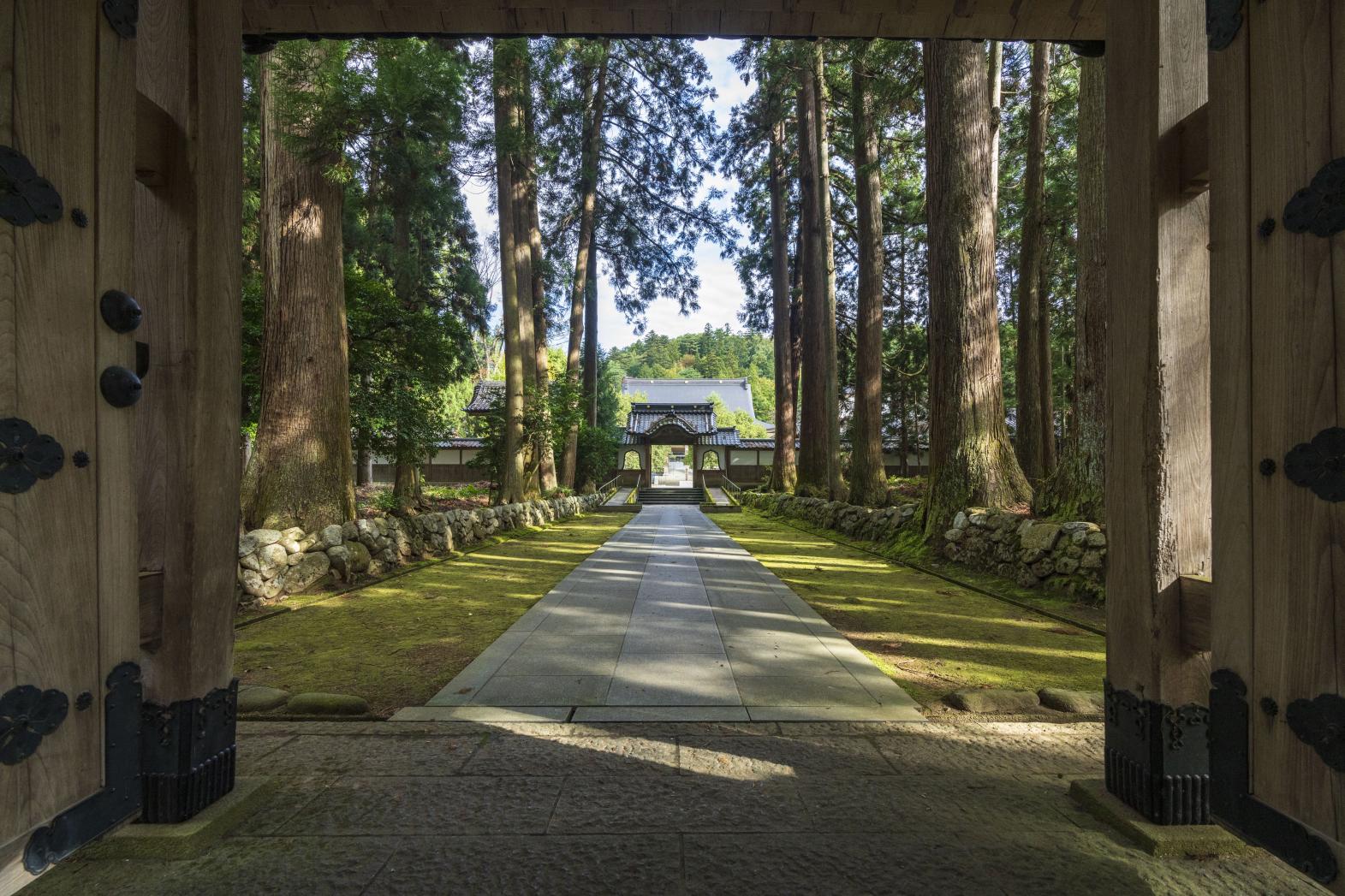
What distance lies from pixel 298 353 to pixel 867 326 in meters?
9.57

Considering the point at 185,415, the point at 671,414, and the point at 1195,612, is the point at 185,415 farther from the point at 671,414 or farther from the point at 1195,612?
the point at 671,414

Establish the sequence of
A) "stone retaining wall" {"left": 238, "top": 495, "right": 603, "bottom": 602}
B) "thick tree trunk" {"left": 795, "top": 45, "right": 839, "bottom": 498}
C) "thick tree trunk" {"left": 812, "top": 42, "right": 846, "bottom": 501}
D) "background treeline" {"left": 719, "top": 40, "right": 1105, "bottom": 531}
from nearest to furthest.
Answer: "stone retaining wall" {"left": 238, "top": 495, "right": 603, "bottom": 602} → "background treeline" {"left": 719, "top": 40, "right": 1105, "bottom": 531} → "thick tree trunk" {"left": 812, "top": 42, "right": 846, "bottom": 501} → "thick tree trunk" {"left": 795, "top": 45, "right": 839, "bottom": 498}

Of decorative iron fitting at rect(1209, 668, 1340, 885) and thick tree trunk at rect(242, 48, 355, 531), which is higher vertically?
thick tree trunk at rect(242, 48, 355, 531)

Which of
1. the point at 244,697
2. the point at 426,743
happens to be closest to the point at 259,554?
the point at 244,697

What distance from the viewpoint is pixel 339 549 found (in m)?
5.89

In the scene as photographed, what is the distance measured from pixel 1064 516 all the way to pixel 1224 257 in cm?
516

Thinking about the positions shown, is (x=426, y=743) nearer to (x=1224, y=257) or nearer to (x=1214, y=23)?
(x=1224, y=257)

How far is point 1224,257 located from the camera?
1.46 m

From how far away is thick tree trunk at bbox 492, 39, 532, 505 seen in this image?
38.4ft

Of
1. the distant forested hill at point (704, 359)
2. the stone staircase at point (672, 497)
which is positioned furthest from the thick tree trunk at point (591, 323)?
the distant forested hill at point (704, 359)

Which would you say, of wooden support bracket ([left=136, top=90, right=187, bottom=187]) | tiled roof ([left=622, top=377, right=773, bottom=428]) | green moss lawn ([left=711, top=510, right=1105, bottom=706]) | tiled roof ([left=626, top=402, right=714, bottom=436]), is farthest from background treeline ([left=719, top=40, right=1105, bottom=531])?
tiled roof ([left=622, top=377, right=773, bottom=428])

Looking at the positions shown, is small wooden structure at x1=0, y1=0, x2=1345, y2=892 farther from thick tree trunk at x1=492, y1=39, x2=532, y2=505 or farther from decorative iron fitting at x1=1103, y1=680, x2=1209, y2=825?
thick tree trunk at x1=492, y1=39, x2=532, y2=505

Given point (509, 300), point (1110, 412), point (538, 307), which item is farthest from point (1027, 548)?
point (538, 307)

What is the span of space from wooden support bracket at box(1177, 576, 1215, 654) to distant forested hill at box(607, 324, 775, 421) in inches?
1953
